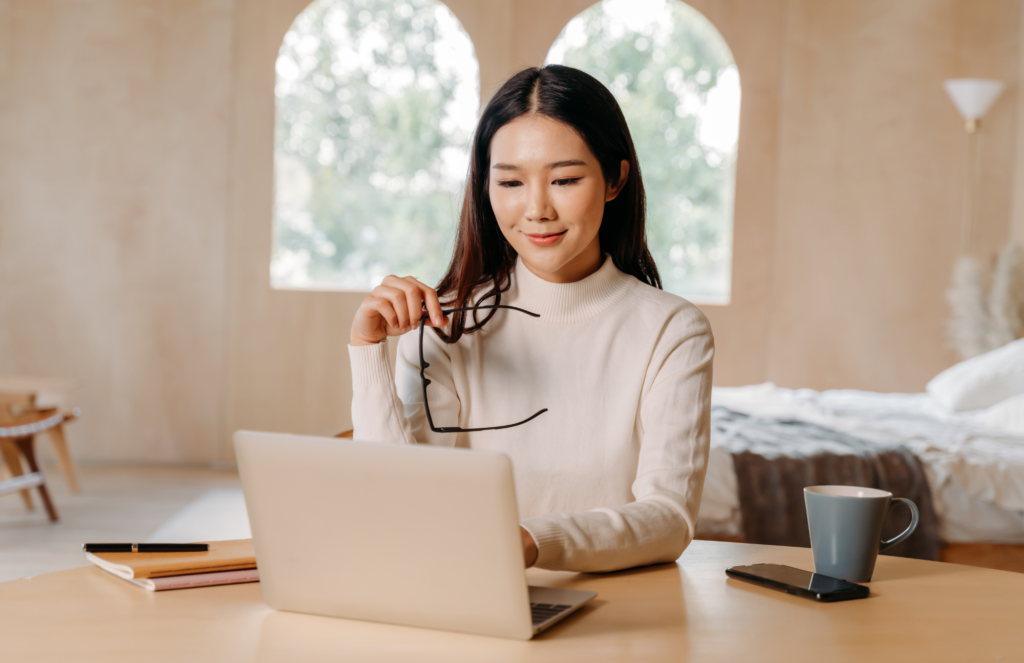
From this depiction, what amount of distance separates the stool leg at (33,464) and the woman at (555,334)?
2.77 metres

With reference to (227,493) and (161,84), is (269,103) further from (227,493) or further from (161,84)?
(227,493)

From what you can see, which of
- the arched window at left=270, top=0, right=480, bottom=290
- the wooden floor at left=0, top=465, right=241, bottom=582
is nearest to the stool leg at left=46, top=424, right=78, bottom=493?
the wooden floor at left=0, top=465, right=241, bottom=582

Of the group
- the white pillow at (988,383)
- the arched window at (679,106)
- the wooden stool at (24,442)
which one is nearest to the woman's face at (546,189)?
the white pillow at (988,383)

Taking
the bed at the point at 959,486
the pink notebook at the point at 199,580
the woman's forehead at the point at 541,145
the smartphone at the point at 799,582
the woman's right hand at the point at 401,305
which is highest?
the woman's forehead at the point at 541,145

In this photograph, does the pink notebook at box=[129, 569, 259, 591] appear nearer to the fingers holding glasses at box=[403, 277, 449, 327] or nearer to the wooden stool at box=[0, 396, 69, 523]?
the fingers holding glasses at box=[403, 277, 449, 327]

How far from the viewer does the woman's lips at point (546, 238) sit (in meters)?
1.20

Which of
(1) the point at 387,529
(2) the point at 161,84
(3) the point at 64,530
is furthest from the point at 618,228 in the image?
(2) the point at 161,84

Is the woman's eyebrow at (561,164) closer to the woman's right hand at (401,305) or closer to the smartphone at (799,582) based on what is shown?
the woman's right hand at (401,305)

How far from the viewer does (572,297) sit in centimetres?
131

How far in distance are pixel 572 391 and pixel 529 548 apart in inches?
16.7

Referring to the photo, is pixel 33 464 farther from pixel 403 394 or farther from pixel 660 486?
pixel 660 486

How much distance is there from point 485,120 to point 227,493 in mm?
3295

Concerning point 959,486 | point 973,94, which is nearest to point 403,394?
point 959,486

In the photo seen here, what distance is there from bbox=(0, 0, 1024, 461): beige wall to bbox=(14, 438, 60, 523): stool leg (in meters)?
1.21
